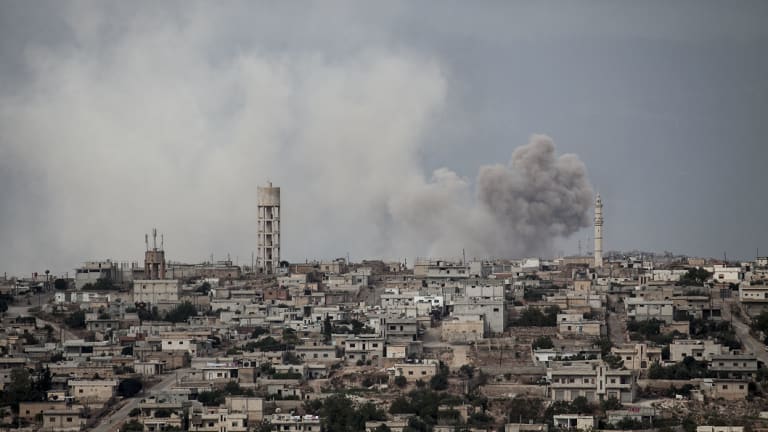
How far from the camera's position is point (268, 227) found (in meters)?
68.9

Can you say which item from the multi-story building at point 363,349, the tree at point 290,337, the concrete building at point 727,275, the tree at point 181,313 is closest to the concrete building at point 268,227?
the tree at point 181,313

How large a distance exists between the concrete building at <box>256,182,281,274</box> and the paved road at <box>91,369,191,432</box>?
21.9m

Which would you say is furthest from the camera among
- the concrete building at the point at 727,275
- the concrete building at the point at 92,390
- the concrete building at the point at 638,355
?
the concrete building at the point at 727,275

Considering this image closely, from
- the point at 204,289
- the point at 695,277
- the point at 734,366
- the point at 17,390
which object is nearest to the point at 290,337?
→ the point at 17,390

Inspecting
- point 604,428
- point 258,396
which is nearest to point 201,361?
point 258,396

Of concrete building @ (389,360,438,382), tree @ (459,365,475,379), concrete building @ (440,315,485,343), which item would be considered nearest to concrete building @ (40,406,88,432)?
concrete building @ (389,360,438,382)

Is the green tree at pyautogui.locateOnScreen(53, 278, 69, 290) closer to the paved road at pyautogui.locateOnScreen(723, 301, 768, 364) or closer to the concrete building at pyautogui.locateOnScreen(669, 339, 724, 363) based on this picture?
the paved road at pyautogui.locateOnScreen(723, 301, 768, 364)

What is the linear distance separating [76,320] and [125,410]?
437 inches

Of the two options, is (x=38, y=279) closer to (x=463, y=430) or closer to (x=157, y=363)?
(x=157, y=363)

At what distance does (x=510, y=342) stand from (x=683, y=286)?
29.3 ft

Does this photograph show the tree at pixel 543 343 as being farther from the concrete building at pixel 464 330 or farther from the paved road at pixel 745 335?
the paved road at pixel 745 335

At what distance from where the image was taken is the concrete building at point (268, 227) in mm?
68312

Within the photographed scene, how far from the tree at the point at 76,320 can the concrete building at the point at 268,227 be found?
1445 cm

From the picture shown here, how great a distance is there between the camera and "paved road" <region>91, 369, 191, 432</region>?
41.7 m
